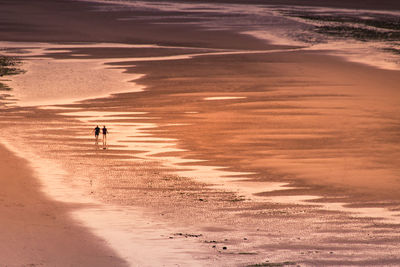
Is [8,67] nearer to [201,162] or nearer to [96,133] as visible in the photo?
[96,133]

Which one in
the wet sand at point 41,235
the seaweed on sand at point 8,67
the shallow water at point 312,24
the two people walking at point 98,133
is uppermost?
the wet sand at point 41,235

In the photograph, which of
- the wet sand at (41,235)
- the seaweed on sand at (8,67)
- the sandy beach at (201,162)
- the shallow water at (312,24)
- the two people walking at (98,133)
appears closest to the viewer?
the wet sand at (41,235)

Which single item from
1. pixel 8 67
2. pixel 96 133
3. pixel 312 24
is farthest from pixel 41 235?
pixel 312 24

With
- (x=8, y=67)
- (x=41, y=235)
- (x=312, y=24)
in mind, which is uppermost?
(x=41, y=235)

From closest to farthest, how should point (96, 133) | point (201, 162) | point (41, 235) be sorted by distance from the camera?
point (41, 235) < point (201, 162) < point (96, 133)

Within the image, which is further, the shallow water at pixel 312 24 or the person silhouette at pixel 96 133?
the shallow water at pixel 312 24

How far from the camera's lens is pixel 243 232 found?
12.4 m

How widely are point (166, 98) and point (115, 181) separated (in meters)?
10.8

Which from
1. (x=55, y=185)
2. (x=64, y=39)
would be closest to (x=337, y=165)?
(x=55, y=185)

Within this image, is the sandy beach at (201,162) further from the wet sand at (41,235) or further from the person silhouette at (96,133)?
the person silhouette at (96,133)

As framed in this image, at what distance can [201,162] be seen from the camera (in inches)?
686

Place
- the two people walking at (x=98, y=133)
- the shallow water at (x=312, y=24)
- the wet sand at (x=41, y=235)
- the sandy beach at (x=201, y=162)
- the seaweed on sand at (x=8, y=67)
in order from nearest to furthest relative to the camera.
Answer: the wet sand at (x=41, y=235), the sandy beach at (x=201, y=162), the two people walking at (x=98, y=133), the seaweed on sand at (x=8, y=67), the shallow water at (x=312, y=24)

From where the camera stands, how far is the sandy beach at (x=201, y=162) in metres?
11.7

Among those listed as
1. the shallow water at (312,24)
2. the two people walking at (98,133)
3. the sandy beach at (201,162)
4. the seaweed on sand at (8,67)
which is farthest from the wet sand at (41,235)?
the shallow water at (312,24)
